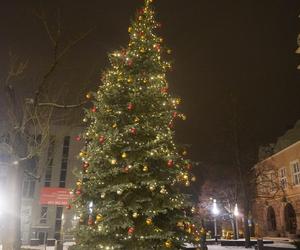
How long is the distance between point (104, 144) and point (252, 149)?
854 inches

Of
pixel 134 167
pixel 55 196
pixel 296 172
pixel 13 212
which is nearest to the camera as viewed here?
pixel 134 167

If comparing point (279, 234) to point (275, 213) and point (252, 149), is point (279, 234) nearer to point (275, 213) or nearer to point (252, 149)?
point (275, 213)

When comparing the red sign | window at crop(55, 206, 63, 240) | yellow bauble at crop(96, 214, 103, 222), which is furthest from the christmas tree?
window at crop(55, 206, 63, 240)

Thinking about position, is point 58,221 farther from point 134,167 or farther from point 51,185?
point 134,167

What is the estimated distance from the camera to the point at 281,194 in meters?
35.7

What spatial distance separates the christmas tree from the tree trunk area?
18.0ft

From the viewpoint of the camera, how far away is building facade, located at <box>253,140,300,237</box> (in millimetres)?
32719

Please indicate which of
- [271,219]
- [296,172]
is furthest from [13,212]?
[271,219]

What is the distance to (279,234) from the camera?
3503 centimetres

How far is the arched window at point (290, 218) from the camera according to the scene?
3341cm

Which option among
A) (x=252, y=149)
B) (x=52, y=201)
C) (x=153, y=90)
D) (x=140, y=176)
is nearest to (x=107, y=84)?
(x=153, y=90)

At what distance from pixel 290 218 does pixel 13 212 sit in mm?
27292

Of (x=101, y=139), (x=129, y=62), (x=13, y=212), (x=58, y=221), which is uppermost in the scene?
(x=129, y=62)

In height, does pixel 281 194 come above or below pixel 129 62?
below
